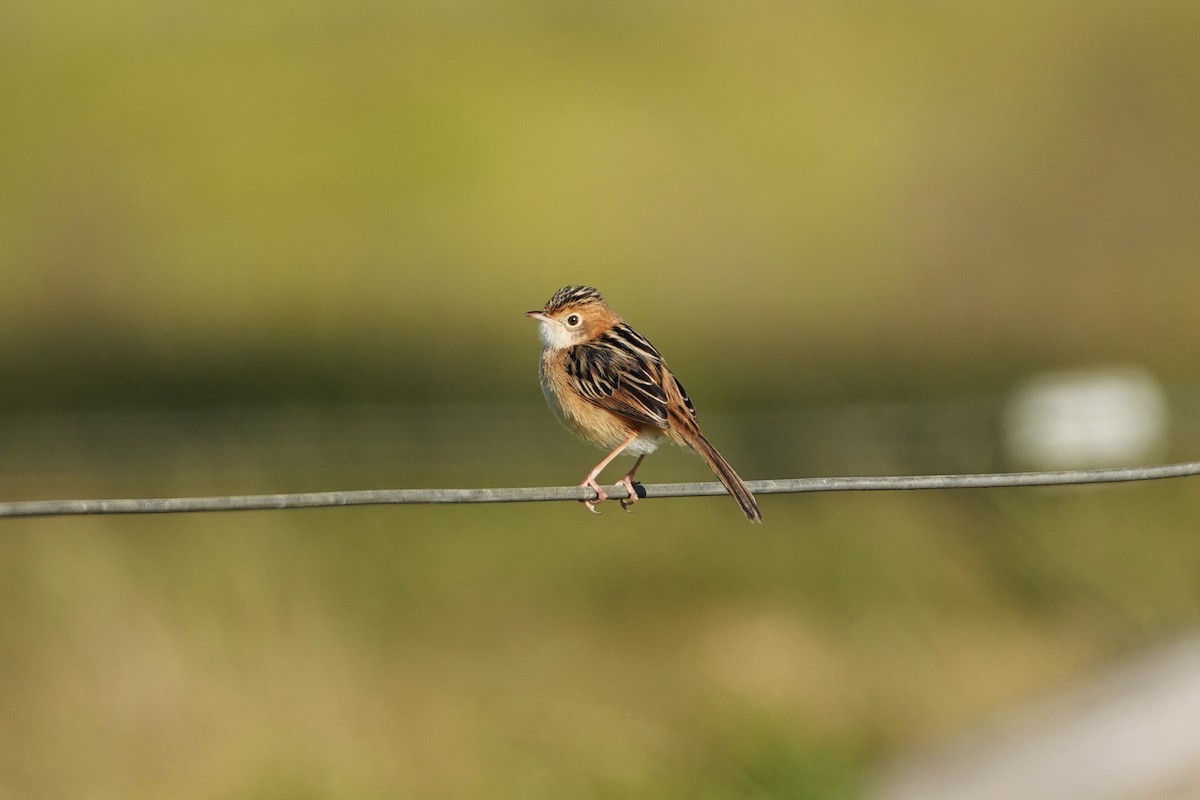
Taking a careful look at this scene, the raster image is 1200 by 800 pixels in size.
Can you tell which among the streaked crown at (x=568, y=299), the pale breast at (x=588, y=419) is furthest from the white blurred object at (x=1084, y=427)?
the pale breast at (x=588, y=419)

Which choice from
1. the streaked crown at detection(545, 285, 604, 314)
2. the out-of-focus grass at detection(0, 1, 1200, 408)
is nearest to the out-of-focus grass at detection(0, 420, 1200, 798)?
Answer: the streaked crown at detection(545, 285, 604, 314)

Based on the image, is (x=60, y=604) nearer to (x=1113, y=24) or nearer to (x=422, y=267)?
(x=422, y=267)

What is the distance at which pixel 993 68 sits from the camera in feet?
119

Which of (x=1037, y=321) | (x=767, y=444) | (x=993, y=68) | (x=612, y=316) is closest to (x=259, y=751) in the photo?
(x=612, y=316)

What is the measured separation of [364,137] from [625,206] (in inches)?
220

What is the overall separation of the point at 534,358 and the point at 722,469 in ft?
48.0

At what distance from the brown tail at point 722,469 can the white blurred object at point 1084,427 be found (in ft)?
26.2

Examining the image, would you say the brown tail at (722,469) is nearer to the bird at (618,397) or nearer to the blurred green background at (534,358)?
A: the bird at (618,397)

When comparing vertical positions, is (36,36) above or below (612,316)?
above

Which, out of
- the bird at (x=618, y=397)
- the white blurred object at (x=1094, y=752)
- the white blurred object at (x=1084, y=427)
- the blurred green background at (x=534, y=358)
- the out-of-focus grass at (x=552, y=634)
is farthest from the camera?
the white blurred object at (x=1084, y=427)

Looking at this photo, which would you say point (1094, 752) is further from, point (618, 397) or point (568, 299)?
point (568, 299)

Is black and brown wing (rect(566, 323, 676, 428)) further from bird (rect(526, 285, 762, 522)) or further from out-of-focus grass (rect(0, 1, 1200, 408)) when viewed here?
out-of-focus grass (rect(0, 1, 1200, 408))

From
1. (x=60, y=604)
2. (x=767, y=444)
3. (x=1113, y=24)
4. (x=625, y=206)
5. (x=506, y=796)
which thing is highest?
(x=1113, y=24)

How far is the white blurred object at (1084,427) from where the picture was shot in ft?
49.9
